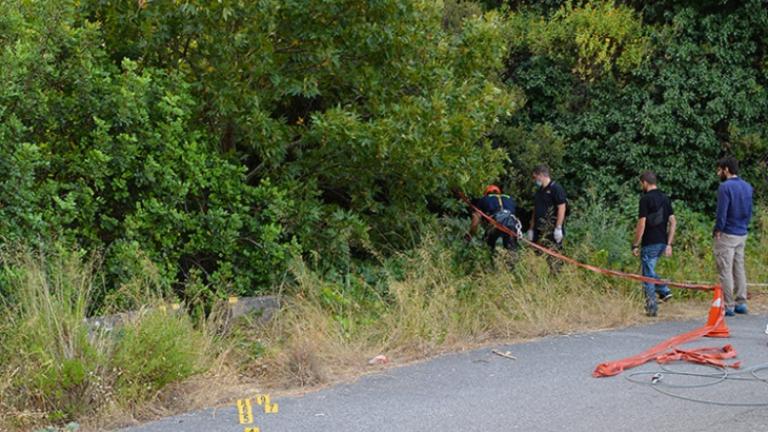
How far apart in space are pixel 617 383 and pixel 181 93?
4.95 m

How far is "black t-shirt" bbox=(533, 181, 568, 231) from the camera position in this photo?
11.2 m

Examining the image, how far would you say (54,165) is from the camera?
822 centimetres

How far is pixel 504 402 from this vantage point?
22.4 ft

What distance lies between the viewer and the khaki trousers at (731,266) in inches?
411

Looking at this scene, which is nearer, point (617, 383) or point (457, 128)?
point (617, 383)

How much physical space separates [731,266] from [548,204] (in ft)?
7.51

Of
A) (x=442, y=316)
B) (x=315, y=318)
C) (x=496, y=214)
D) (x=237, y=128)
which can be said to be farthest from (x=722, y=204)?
(x=237, y=128)

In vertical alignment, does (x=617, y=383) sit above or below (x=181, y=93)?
below

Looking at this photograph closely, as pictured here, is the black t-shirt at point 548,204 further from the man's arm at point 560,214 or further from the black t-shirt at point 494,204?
the black t-shirt at point 494,204

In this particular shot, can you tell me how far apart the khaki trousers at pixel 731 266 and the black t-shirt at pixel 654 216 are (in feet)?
2.33

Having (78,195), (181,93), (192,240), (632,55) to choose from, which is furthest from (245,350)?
(632,55)

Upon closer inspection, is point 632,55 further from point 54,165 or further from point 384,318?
point 54,165

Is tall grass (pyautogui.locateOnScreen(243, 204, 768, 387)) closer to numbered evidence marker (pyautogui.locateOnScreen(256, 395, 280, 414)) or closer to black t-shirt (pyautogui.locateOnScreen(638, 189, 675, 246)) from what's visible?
numbered evidence marker (pyautogui.locateOnScreen(256, 395, 280, 414))

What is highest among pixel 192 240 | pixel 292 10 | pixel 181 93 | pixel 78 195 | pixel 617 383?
pixel 292 10
